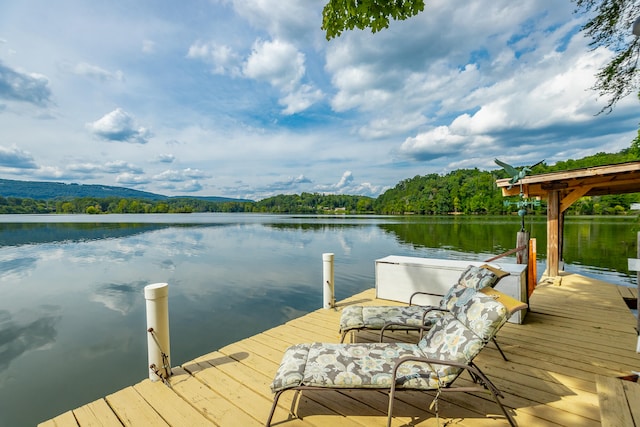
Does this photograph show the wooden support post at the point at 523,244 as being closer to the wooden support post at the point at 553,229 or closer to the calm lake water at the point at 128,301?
the wooden support post at the point at 553,229

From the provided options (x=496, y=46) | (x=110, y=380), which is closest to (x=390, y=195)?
(x=496, y=46)

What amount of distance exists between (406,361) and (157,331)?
2335 millimetres

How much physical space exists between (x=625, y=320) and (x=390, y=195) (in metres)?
95.8

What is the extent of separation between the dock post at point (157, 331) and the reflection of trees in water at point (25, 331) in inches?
177

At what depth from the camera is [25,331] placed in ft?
20.8

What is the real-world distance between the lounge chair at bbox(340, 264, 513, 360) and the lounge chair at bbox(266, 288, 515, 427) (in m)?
0.62

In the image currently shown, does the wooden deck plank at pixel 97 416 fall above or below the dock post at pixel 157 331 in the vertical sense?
below

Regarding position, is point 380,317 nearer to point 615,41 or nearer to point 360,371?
point 360,371

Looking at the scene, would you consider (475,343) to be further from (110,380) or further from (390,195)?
(390,195)

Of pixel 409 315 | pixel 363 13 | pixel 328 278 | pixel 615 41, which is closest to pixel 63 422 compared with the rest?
pixel 409 315

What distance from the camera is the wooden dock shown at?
212 centimetres

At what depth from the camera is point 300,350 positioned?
7.90 ft

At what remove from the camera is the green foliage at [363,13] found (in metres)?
3.49

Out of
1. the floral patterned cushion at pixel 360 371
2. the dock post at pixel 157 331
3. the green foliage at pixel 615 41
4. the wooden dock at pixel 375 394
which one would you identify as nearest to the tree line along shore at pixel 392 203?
the green foliage at pixel 615 41
